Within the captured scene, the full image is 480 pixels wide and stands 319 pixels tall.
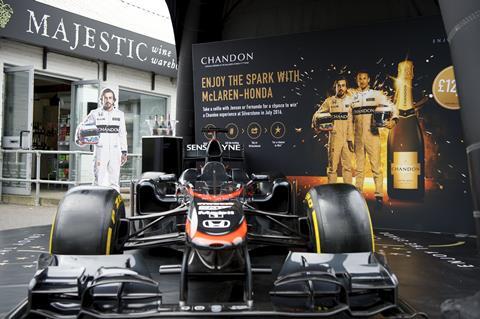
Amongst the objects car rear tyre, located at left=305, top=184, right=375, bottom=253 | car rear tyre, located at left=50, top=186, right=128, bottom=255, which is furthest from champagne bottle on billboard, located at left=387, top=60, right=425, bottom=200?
car rear tyre, located at left=50, top=186, right=128, bottom=255

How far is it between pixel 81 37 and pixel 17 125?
2587 mm

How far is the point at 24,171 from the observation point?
8.99 metres

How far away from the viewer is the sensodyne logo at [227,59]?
22.9 ft

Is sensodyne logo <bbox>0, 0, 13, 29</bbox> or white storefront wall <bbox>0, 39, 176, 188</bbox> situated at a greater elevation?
sensodyne logo <bbox>0, 0, 13, 29</bbox>

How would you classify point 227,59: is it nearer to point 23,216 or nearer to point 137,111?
point 23,216

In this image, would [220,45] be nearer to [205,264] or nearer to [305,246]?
[305,246]

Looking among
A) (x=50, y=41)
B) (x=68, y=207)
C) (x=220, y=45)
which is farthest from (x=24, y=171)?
(x=68, y=207)

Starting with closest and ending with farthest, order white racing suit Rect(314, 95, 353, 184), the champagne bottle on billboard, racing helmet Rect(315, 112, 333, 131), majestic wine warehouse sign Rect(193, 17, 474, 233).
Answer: majestic wine warehouse sign Rect(193, 17, 474, 233) < the champagne bottle on billboard < white racing suit Rect(314, 95, 353, 184) < racing helmet Rect(315, 112, 333, 131)

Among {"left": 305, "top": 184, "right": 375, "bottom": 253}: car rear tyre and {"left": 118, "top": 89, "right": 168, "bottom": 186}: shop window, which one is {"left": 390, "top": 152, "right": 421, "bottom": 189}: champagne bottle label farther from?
{"left": 118, "top": 89, "right": 168, "bottom": 186}: shop window

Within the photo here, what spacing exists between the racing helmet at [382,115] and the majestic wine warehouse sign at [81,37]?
7.05 meters

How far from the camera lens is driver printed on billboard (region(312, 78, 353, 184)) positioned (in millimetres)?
6133

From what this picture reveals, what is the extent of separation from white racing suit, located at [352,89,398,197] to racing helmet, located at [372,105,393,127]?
0.04m

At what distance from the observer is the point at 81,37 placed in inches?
420

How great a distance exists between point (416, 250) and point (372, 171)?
1.66 m
